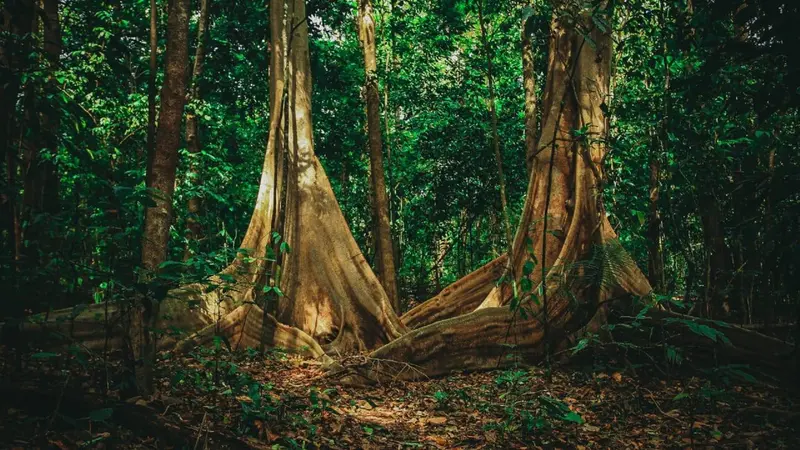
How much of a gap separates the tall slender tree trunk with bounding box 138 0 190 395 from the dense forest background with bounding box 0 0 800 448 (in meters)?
0.01

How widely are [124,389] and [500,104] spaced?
11398 millimetres

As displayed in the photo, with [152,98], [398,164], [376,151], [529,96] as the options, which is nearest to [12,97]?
[152,98]

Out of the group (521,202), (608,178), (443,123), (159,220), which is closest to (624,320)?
(608,178)

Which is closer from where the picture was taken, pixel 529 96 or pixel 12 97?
pixel 12 97

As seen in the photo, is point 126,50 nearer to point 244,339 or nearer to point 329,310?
point 244,339

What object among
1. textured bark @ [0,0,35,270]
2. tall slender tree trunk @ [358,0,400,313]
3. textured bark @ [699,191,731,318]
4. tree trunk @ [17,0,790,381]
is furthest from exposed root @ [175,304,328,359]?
textured bark @ [699,191,731,318]

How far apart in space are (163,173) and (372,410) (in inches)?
112

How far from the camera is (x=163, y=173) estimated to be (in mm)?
4219

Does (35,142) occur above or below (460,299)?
above

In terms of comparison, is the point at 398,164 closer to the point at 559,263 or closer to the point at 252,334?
the point at 559,263

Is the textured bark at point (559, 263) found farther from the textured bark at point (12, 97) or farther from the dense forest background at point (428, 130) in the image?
the textured bark at point (12, 97)

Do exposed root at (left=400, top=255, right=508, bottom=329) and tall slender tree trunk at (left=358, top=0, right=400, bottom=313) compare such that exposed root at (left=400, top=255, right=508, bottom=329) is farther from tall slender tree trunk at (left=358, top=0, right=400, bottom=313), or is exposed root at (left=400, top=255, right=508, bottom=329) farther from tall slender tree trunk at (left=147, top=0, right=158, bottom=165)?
tall slender tree trunk at (left=147, top=0, right=158, bottom=165)

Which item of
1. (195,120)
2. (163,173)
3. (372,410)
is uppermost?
(195,120)

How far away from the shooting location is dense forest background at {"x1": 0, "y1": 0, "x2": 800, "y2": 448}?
11.6ft
